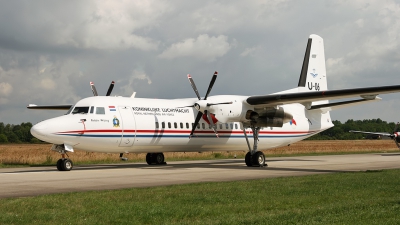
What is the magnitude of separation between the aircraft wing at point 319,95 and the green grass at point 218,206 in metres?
8.62

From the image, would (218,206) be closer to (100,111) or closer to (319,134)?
(100,111)

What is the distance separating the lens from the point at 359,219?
9742 millimetres

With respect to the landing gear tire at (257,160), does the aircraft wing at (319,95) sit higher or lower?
higher

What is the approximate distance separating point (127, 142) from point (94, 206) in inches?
532

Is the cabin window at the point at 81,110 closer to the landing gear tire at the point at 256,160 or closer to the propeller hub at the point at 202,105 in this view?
the propeller hub at the point at 202,105

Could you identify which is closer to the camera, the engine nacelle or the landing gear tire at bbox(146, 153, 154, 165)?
the engine nacelle

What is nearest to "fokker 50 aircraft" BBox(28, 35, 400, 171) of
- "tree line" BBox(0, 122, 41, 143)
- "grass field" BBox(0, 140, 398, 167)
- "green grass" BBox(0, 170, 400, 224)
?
"grass field" BBox(0, 140, 398, 167)

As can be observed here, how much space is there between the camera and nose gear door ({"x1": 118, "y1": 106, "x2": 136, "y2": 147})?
24.5 meters

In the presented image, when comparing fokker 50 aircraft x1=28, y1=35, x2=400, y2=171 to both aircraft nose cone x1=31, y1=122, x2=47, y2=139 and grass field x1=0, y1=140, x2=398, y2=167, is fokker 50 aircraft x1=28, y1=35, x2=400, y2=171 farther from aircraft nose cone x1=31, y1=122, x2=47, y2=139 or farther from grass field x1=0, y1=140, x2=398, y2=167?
grass field x1=0, y1=140, x2=398, y2=167

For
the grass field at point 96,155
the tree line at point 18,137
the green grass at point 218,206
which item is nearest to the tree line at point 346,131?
the tree line at point 18,137

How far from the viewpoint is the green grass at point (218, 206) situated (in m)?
9.74

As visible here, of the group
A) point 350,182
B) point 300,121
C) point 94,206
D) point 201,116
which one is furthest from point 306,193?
point 300,121

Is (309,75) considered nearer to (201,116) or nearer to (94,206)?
(201,116)

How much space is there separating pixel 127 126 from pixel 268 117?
314 inches
